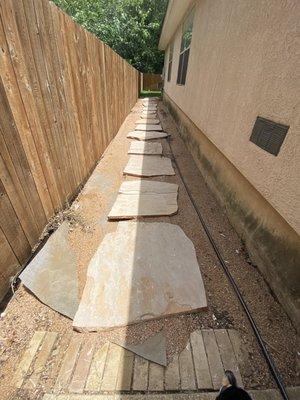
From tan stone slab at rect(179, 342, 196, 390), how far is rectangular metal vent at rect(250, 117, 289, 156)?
169 centimetres

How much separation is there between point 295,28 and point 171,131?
5.17 m

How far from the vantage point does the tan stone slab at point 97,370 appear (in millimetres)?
1312

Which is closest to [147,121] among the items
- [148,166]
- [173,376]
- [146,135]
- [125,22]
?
[146,135]

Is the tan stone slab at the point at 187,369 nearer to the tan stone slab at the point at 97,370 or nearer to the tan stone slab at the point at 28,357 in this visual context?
the tan stone slab at the point at 97,370

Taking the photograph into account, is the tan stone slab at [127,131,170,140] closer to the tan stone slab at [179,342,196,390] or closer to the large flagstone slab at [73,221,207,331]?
the large flagstone slab at [73,221,207,331]

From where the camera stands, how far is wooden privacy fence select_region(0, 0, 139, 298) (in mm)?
1611

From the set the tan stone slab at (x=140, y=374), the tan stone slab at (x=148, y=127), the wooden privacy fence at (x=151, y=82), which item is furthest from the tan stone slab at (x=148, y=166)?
the wooden privacy fence at (x=151, y=82)

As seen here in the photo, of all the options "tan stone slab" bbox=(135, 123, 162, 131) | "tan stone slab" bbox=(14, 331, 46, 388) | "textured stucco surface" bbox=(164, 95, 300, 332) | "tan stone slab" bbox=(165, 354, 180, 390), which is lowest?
"tan stone slab" bbox=(135, 123, 162, 131)

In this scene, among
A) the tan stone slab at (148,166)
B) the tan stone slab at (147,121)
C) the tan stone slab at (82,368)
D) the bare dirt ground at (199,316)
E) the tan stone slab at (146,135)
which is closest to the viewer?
the tan stone slab at (82,368)

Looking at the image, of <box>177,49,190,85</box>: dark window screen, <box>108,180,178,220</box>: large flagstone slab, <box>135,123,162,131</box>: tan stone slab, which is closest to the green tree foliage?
<box>177,49,190,85</box>: dark window screen

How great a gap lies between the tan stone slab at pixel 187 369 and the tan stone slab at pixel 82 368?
23.9 inches

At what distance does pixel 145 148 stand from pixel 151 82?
19.2m

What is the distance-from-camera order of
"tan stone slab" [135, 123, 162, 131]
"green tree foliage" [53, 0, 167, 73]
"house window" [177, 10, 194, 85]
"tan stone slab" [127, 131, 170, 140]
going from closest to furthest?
"house window" [177, 10, 194, 85] < "tan stone slab" [127, 131, 170, 140] < "tan stone slab" [135, 123, 162, 131] < "green tree foliage" [53, 0, 167, 73]

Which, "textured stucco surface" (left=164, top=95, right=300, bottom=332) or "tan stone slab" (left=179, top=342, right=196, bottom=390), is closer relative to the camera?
"tan stone slab" (left=179, top=342, right=196, bottom=390)
